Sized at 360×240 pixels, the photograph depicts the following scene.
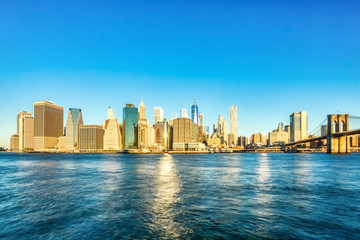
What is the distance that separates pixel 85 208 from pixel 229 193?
1755 centimetres

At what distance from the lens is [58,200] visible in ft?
90.8

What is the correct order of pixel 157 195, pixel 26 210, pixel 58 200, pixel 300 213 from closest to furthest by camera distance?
pixel 300 213, pixel 26 210, pixel 58 200, pixel 157 195

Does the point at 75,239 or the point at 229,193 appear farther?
the point at 229,193

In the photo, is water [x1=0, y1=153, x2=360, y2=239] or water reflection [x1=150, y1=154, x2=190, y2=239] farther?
water reflection [x1=150, y1=154, x2=190, y2=239]

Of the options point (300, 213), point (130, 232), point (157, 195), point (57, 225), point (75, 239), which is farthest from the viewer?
point (157, 195)

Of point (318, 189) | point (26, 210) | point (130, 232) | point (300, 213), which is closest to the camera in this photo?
point (130, 232)

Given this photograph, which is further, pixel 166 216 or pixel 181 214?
pixel 181 214

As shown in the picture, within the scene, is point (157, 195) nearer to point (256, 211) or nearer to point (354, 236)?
point (256, 211)

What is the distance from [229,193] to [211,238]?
51.4 ft

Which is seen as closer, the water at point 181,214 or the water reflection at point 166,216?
the water at point 181,214

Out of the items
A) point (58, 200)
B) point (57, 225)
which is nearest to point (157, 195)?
point (58, 200)

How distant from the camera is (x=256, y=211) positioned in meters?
22.7

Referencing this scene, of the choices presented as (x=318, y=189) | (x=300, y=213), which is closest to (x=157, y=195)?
(x=300, y=213)

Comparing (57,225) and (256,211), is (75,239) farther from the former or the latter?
(256,211)
